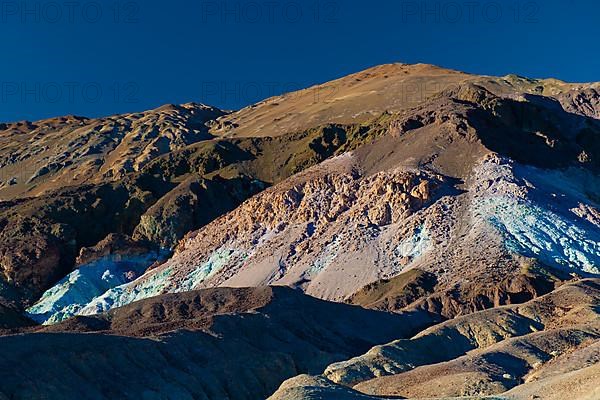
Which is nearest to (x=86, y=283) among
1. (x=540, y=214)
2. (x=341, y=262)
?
(x=341, y=262)

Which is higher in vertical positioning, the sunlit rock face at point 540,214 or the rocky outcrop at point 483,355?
the sunlit rock face at point 540,214

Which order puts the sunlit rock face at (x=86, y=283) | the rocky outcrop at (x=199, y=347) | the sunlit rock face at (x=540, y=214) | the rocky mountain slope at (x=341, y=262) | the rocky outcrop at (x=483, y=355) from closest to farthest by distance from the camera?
1. the rocky outcrop at (x=483, y=355)
2. the rocky outcrop at (x=199, y=347)
3. the rocky mountain slope at (x=341, y=262)
4. the sunlit rock face at (x=540, y=214)
5. the sunlit rock face at (x=86, y=283)

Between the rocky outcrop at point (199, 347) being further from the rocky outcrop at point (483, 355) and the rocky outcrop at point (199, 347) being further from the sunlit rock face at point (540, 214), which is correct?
the sunlit rock face at point (540, 214)

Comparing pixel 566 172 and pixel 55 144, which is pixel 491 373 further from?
pixel 55 144

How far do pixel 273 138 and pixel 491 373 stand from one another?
10904cm

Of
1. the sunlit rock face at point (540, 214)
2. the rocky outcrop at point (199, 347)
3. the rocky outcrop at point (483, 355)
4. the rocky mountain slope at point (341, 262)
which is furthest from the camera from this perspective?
the sunlit rock face at point (540, 214)

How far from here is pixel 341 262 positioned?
256 feet

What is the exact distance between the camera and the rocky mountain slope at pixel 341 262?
138ft

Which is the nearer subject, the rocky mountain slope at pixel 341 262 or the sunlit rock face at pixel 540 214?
the rocky mountain slope at pixel 341 262

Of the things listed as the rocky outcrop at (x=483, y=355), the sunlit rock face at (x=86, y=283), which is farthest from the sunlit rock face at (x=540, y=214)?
the sunlit rock face at (x=86, y=283)

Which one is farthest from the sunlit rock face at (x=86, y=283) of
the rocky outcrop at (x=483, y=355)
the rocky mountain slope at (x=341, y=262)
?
the rocky outcrop at (x=483, y=355)

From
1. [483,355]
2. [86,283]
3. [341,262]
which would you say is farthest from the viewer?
[86,283]

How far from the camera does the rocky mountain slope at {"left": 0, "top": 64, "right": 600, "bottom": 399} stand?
42000mm

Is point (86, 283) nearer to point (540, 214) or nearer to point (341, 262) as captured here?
point (341, 262)
